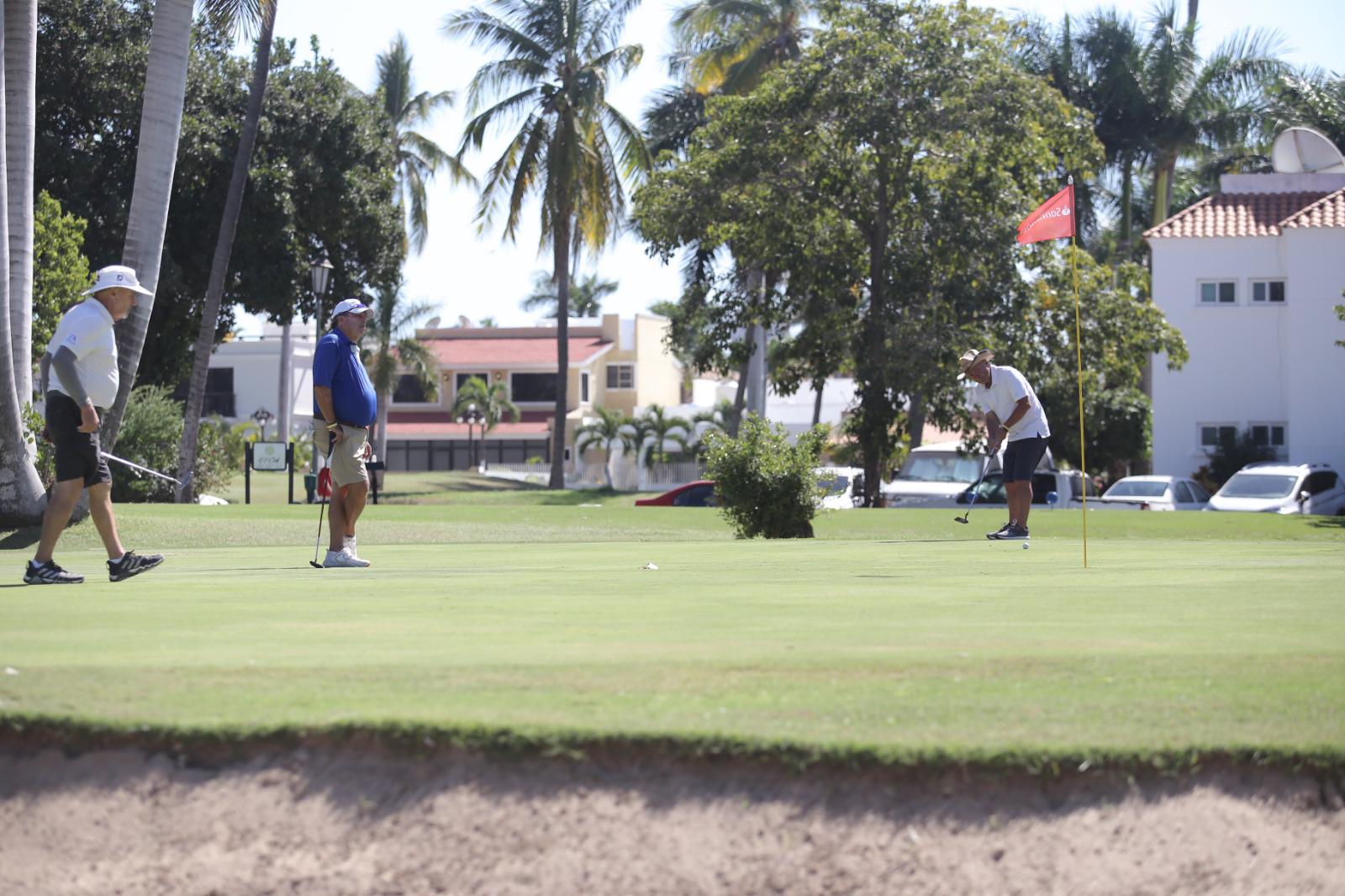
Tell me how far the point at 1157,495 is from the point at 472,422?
4460 cm

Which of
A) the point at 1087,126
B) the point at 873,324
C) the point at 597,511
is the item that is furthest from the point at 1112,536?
the point at 1087,126

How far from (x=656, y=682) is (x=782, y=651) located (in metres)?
0.87

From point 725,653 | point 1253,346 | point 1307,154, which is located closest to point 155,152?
A: point 725,653

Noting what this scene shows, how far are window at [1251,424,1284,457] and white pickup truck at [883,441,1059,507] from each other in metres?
12.3

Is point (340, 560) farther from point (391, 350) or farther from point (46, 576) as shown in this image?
point (391, 350)

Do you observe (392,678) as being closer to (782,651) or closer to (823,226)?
(782,651)

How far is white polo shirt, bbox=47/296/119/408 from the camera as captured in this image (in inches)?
364

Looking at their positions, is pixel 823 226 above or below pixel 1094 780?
above

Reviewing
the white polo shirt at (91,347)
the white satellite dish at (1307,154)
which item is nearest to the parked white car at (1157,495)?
the white satellite dish at (1307,154)

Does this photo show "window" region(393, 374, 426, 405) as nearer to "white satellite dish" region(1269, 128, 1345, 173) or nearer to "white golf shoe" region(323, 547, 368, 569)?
"white satellite dish" region(1269, 128, 1345, 173)

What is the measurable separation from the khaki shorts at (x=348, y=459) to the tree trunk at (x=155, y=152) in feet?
29.9

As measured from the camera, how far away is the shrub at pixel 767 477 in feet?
62.8

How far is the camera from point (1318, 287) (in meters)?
41.9

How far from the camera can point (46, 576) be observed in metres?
9.21
